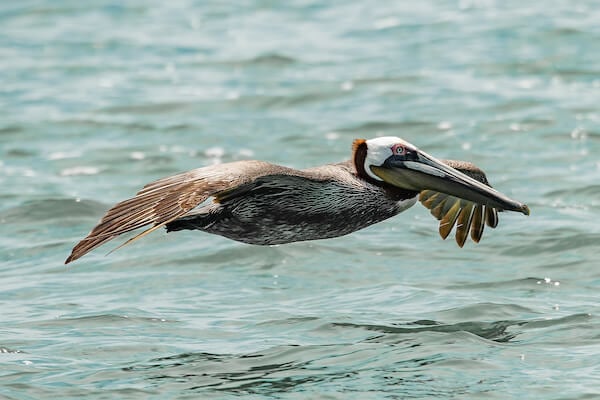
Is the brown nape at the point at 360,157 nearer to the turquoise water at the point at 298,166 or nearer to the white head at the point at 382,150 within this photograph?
the white head at the point at 382,150

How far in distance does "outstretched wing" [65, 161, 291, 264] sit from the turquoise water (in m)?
0.87

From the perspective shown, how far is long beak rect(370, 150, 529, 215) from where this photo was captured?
8.17 m

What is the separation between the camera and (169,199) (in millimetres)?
7281

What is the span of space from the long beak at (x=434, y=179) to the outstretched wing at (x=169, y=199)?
2.80ft

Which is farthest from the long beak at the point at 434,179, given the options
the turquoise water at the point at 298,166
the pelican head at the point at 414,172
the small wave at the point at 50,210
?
the small wave at the point at 50,210

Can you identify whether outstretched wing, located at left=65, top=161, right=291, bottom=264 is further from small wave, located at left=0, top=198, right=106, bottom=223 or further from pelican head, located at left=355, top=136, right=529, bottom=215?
small wave, located at left=0, top=198, right=106, bottom=223

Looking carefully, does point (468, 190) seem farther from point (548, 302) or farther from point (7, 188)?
point (7, 188)

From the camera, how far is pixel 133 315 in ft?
28.9

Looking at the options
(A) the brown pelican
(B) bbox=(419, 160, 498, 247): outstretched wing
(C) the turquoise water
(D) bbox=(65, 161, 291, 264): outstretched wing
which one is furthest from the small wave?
(D) bbox=(65, 161, 291, 264): outstretched wing

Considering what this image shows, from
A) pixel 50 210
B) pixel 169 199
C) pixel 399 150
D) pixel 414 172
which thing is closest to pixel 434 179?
pixel 414 172

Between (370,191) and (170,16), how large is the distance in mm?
13769

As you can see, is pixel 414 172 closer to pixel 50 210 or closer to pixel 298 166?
pixel 50 210

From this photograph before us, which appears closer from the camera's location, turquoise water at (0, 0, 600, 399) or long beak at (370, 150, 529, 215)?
turquoise water at (0, 0, 600, 399)

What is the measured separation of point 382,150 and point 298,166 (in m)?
4.87
